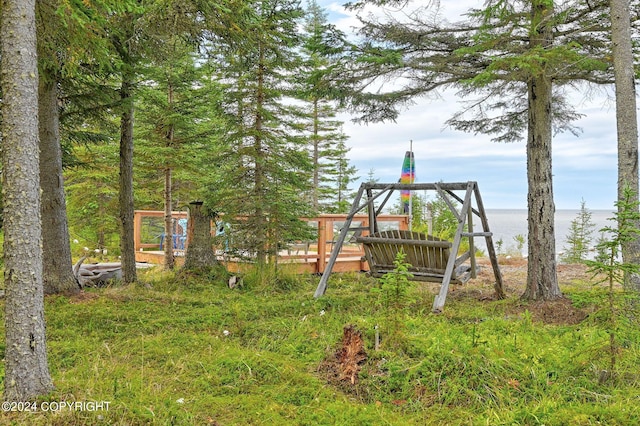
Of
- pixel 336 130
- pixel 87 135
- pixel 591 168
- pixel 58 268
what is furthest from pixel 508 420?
pixel 336 130

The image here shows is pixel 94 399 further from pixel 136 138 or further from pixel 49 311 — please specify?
pixel 136 138

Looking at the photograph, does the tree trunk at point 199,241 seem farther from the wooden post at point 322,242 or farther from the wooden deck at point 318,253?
the wooden post at point 322,242

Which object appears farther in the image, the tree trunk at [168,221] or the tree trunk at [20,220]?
the tree trunk at [168,221]

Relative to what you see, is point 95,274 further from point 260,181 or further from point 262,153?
point 262,153

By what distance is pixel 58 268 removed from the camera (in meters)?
6.01

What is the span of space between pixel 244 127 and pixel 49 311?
4.26 meters

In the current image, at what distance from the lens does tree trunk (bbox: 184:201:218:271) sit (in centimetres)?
791

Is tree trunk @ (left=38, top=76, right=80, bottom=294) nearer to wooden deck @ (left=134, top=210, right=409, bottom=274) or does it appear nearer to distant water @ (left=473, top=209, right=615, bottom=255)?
wooden deck @ (left=134, top=210, right=409, bottom=274)

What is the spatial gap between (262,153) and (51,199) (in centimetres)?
337

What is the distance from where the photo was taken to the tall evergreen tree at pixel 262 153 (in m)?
7.79

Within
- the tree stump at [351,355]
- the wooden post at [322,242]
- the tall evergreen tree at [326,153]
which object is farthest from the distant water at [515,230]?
the tall evergreen tree at [326,153]

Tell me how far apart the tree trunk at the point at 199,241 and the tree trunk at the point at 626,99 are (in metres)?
6.12

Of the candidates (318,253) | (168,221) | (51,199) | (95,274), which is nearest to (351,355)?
(51,199)

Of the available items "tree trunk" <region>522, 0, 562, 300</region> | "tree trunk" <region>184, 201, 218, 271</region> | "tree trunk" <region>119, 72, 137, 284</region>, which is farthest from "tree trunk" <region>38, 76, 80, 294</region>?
"tree trunk" <region>522, 0, 562, 300</region>
